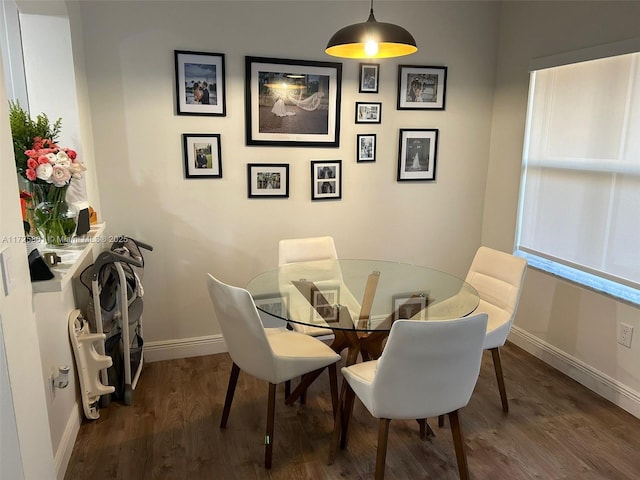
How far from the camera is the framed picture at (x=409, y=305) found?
7.52 ft

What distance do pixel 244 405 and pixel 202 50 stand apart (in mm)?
2199

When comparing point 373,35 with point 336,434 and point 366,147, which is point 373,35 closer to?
point 366,147

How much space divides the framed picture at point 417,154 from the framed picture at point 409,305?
1.31 metres

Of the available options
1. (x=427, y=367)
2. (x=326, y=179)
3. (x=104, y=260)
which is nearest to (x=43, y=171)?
(x=104, y=260)

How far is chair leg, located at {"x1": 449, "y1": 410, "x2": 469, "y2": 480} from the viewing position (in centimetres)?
201

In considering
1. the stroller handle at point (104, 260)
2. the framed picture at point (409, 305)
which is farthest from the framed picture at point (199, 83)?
the framed picture at point (409, 305)

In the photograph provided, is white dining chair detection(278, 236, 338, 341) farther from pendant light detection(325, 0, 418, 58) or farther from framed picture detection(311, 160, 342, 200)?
pendant light detection(325, 0, 418, 58)

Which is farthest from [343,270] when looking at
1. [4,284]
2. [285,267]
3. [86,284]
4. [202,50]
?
[4,284]

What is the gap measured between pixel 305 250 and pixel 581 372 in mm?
1940

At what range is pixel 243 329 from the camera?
7.02 ft

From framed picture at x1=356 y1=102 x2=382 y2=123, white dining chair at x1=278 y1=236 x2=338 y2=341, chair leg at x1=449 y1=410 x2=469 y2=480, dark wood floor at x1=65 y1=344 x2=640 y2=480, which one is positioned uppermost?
framed picture at x1=356 y1=102 x2=382 y2=123

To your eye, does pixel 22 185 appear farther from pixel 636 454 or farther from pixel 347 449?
pixel 636 454

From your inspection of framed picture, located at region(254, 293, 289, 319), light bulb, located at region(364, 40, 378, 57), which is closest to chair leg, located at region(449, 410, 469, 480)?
framed picture, located at region(254, 293, 289, 319)

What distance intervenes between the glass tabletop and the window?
930 millimetres
